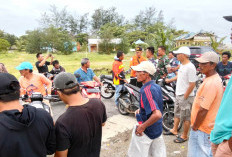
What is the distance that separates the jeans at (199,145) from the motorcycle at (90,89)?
2.46 m

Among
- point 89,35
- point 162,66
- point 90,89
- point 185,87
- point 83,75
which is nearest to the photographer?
point 185,87

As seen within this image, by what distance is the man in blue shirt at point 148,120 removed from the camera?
7.29 feet

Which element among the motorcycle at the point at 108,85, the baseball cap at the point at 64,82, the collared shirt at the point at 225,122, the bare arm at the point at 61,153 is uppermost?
the baseball cap at the point at 64,82

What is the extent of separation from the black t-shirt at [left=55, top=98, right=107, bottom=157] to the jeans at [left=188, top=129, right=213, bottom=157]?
142 centimetres

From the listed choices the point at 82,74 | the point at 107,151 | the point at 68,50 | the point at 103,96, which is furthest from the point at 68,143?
the point at 68,50

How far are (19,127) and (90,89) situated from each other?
3.22 meters

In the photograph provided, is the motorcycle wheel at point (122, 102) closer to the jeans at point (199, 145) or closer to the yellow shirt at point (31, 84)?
the yellow shirt at point (31, 84)

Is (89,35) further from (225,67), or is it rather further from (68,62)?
(225,67)

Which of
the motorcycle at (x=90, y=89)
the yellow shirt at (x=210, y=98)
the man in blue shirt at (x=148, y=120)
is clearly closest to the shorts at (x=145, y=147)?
the man in blue shirt at (x=148, y=120)

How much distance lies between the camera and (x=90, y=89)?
4.49m

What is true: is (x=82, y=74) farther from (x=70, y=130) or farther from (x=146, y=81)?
(x=70, y=130)

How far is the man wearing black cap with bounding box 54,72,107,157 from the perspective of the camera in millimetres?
1544

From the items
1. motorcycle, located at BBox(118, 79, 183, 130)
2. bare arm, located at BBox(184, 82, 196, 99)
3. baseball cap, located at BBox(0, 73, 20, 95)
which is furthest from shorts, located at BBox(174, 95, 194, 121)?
baseball cap, located at BBox(0, 73, 20, 95)

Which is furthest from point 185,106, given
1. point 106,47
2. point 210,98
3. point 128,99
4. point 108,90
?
point 106,47
